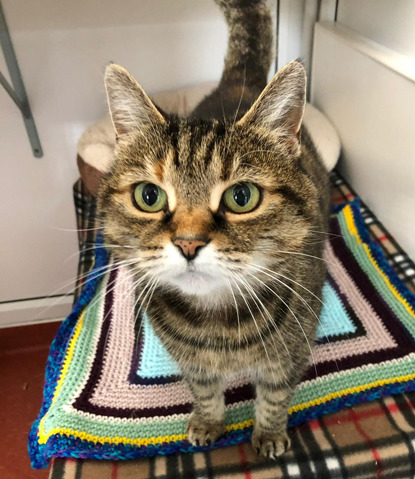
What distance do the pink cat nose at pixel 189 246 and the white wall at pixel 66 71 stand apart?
100 cm

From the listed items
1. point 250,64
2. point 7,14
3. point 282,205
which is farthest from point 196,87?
point 282,205

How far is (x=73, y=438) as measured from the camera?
2.49 ft

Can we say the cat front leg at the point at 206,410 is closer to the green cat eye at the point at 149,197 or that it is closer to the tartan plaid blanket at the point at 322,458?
the tartan plaid blanket at the point at 322,458

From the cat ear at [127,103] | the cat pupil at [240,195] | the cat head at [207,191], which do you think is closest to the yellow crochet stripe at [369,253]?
the cat head at [207,191]

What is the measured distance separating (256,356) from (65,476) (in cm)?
38

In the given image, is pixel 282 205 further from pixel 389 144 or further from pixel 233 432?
pixel 389 144

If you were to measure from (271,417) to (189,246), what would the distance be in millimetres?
380

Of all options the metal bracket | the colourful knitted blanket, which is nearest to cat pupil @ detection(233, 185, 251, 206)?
the colourful knitted blanket

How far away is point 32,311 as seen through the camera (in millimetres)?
1672

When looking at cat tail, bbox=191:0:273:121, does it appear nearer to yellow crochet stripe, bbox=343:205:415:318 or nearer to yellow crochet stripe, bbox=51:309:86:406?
yellow crochet stripe, bbox=343:205:415:318

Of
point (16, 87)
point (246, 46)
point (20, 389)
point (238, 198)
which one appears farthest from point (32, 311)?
point (238, 198)

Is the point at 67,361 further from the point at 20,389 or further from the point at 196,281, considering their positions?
the point at 20,389

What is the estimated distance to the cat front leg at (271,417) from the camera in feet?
2.40

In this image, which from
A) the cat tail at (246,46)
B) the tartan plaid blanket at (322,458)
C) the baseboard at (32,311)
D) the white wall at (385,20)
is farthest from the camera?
the baseboard at (32,311)
